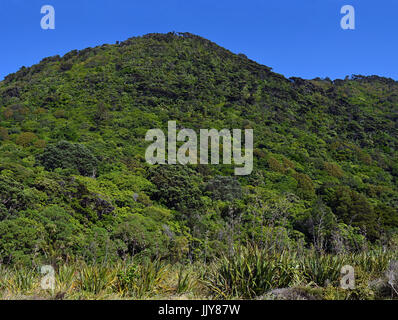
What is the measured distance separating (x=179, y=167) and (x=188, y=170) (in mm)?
1167

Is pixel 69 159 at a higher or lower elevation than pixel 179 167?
higher

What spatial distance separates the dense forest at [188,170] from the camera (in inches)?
423

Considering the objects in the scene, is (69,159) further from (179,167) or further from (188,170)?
(188,170)

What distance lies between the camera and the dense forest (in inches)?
423

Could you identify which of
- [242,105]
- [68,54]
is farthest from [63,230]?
[68,54]

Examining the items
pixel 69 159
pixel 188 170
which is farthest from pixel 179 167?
pixel 69 159

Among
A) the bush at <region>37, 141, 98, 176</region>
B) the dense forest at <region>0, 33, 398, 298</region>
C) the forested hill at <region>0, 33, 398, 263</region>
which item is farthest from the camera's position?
the bush at <region>37, 141, 98, 176</region>

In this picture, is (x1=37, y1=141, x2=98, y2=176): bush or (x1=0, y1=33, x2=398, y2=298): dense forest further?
(x1=37, y1=141, x2=98, y2=176): bush

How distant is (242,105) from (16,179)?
38.2 m

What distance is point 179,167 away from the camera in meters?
29.6

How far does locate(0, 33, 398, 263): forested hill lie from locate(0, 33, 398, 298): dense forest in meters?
0.14

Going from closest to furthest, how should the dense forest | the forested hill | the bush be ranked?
1. the dense forest
2. the forested hill
3. the bush

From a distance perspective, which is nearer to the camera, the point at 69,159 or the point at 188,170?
the point at 69,159

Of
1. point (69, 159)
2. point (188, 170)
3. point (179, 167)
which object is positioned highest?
point (69, 159)
